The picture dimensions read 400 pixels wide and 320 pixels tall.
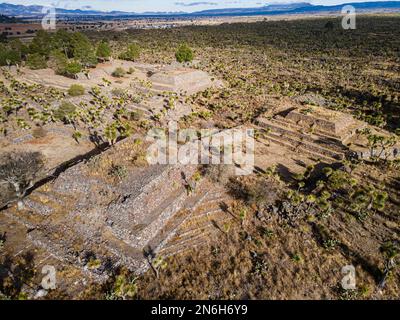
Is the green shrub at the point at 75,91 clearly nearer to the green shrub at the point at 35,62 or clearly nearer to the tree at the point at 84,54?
the tree at the point at 84,54

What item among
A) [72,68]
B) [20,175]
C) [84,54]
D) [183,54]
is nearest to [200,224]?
[20,175]

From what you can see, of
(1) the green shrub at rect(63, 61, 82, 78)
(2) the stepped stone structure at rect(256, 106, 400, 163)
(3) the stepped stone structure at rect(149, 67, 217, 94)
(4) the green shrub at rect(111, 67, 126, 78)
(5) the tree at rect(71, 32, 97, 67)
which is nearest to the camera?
(2) the stepped stone structure at rect(256, 106, 400, 163)

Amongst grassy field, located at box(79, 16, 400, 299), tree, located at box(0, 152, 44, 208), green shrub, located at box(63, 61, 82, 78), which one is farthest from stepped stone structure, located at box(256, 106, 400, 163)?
Result: green shrub, located at box(63, 61, 82, 78)

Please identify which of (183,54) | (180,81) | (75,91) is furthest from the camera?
(183,54)

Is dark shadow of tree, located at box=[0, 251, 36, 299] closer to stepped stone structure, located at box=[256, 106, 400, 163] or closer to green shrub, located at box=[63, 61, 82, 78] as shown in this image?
stepped stone structure, located at box=[256, 106, 400, 163]

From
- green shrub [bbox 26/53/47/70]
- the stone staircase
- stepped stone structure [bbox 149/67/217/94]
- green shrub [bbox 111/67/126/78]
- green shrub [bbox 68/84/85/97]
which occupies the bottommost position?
the stone staircase

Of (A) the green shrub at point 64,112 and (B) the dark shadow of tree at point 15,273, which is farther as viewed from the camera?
(A) the green shrub at point 64,112

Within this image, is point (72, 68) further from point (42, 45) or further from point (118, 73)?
point (42, 45)

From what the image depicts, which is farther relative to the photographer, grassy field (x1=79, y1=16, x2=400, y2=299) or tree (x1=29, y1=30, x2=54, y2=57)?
tree (x1=29, y1=30, x2=54, y2=57)

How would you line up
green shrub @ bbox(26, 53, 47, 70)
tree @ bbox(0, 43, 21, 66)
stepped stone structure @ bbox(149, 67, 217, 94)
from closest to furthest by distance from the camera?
stepped stone structure @ bbox(149, 67, 217, 94) < green shrub @ bbox(26, 53, 47, 70) < tree @ bbox(0, 43, 21, 66)

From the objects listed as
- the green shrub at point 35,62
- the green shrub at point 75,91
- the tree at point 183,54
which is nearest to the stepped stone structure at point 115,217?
the green shrub at point 75,91

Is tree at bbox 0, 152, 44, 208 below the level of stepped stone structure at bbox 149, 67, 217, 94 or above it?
below
